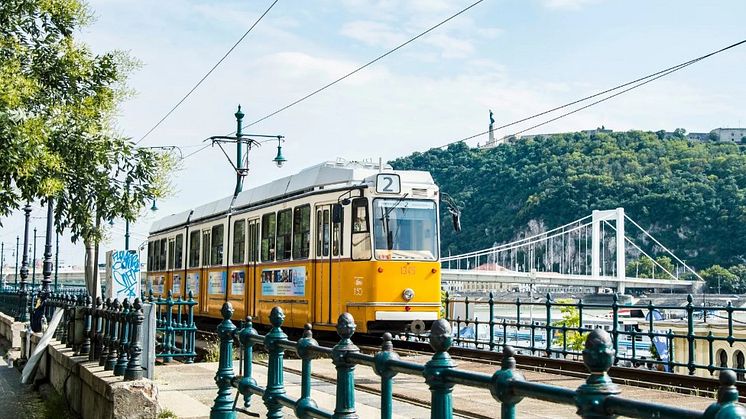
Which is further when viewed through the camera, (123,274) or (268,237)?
(268,237)

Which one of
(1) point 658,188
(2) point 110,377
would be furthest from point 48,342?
(1) point 658,188

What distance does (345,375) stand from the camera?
5.30m

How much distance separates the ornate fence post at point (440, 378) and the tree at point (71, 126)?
34.1ft

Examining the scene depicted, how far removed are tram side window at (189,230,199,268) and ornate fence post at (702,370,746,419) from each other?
2276 cm

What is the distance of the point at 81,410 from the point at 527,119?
524 inches

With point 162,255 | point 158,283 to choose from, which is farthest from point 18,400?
point 158,283

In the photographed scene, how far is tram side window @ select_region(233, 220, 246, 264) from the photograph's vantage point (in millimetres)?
20906

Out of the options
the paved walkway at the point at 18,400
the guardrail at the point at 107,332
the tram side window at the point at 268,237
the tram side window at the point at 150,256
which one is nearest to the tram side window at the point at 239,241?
the tram side window at the point at 268,237

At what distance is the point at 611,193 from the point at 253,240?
105m

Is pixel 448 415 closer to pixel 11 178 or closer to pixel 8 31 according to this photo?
pixel 11 178

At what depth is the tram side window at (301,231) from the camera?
1781 centimetres

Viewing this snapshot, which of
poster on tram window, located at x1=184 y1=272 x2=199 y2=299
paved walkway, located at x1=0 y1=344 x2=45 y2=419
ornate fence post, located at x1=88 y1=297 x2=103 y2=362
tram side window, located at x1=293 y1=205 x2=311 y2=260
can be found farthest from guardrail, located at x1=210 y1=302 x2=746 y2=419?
poster on tram window, located at x1=184 y1=272 x2=199 y2=299

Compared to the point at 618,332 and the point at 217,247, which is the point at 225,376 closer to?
the point at 618,332

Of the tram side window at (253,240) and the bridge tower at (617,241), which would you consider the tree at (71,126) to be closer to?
the tram side window at (253,240)
